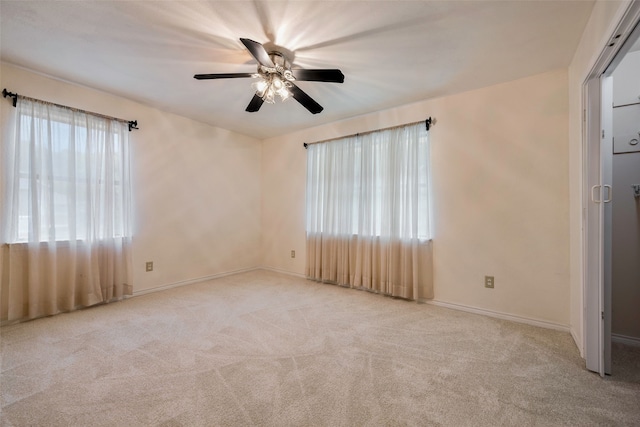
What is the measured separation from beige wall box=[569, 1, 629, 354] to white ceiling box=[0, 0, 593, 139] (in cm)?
12

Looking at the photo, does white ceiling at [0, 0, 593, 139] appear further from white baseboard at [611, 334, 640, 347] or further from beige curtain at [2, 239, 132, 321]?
white baseboard at [611, 334, 640, 347]

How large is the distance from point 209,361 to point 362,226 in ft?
7.68

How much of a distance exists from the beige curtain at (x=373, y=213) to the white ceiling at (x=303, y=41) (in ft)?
2.38

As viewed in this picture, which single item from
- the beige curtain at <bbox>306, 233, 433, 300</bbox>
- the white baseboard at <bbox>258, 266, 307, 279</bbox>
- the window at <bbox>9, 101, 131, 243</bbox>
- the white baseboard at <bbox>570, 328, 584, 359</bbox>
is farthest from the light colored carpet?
the white baseboard at <bbox>258, 266, 307, 279</bbox>

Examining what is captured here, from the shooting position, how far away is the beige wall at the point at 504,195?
2.40m

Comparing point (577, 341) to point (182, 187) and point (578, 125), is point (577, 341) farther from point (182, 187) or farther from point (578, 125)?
point (182, 187)

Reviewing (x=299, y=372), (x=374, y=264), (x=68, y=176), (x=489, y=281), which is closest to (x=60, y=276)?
(x=68, y=176)

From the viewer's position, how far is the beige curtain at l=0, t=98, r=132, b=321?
95.3 inches

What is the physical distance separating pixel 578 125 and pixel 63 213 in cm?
475

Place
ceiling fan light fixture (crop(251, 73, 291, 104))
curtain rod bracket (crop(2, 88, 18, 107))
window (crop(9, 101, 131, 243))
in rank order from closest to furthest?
1. ceiling fan light fixture (crop(251, 73, 291, 104))
2. curtain rod bracket (crop(2, 88, 18, 107))
3. window (crop(9, 101, 131, 243))

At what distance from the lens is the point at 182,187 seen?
3.70m

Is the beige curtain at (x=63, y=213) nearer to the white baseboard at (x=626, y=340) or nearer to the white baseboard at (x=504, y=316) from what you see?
the white baseboard at (x=504, y=316)

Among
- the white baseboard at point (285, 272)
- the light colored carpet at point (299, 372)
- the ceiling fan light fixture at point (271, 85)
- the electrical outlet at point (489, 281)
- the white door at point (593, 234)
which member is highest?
the ceiling fan light fixture at point (271, 85)

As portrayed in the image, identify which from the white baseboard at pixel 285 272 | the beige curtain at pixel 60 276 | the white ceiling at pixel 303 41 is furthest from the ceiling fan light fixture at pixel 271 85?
the white baseboard at pixel 285 272
